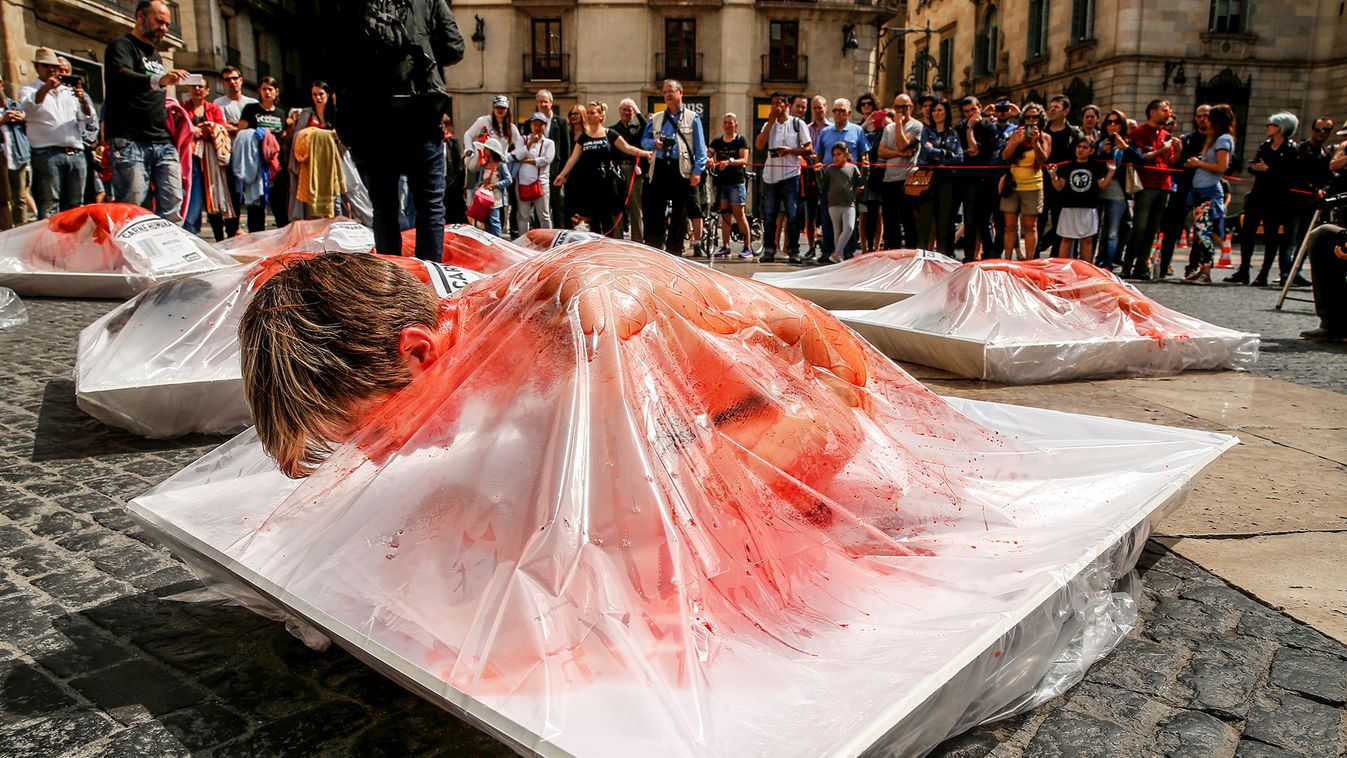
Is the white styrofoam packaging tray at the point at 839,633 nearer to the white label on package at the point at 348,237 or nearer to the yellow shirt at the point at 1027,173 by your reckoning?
the white label on package at the point at 348,237

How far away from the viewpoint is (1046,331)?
15.0 ft

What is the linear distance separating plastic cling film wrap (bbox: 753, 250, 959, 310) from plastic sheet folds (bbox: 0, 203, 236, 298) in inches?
163

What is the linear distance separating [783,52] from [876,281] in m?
26.1

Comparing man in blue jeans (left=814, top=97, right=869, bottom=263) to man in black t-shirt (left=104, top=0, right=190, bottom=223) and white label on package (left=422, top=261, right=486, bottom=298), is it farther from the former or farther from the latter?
white label on package (left=422, top=261, right=486, bottom=298)

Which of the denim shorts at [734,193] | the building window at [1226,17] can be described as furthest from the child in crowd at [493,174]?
the building window at [1226,17]

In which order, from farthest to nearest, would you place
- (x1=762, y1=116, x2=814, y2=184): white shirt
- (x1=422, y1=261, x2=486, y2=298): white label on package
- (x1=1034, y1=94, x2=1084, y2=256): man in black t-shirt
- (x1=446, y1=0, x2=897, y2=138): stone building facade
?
1. (x1=446, y1=0, x2=897, y2=138): stone building facade
2. (x1=762, y1=116, x2=814, y2=184): white shirt
3. (x1=1034, y1=94, x2=1084, y2=256): man in black t-shirt
4. (x1=422, y1=261, x2=486, y2=298): white label on package

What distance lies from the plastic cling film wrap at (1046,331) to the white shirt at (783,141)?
5.84 m

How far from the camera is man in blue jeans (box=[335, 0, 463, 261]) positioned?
4.42 m

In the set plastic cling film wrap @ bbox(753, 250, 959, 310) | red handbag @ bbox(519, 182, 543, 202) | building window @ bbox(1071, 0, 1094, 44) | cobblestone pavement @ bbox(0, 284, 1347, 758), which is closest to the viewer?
cobblestone pavement @ bbox(0, 284, 1347, 758)

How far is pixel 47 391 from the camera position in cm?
394

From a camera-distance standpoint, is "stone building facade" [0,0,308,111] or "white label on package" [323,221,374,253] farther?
"stone building facade" [0,0,308,111]

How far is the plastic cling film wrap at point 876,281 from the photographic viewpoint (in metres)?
6.46

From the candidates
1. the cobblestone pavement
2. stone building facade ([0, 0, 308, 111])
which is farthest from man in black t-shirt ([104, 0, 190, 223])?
stone building facade ([0, 0, 308, 111])

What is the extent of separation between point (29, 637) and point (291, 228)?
5571mm
